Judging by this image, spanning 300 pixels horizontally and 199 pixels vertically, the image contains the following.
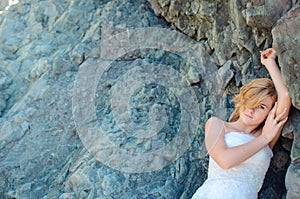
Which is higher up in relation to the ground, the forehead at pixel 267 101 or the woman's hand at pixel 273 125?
the forehead at pixel 267 101

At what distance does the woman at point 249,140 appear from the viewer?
295 cm

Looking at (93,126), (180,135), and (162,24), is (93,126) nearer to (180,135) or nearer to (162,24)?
(180,135)

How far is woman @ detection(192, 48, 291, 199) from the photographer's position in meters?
2.95

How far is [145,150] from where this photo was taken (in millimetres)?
3932

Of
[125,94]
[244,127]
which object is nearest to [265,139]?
[244,127]

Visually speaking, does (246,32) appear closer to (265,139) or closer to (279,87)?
(279,87)

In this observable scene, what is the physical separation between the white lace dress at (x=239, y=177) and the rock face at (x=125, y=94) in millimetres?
232

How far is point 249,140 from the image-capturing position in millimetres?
3039

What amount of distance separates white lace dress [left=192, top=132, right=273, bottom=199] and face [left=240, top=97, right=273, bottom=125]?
8 cm

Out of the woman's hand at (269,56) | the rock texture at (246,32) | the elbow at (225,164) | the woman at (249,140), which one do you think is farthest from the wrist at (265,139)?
the woman's hand at (269,56)

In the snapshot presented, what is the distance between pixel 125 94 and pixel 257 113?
59.1 inches

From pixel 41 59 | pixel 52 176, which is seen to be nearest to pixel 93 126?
pixel 52 176

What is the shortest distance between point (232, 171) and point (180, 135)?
100cm

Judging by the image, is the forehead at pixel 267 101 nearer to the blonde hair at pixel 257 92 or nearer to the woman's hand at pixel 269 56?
the blonde hair at pixel 257 92
